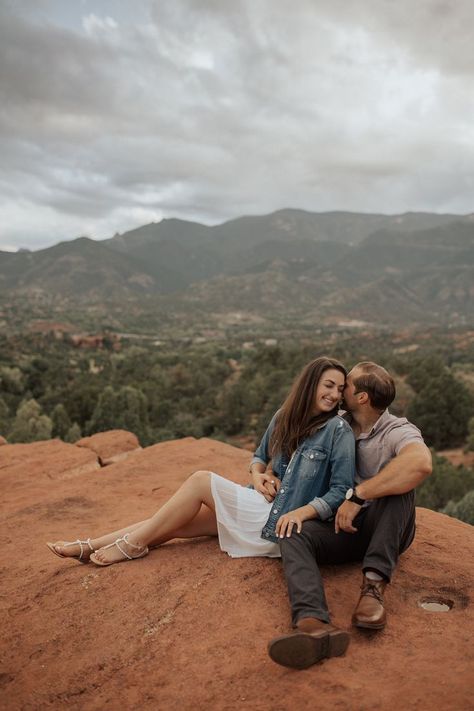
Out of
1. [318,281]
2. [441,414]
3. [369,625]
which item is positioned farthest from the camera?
[318,281]

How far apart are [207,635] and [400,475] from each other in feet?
4.89

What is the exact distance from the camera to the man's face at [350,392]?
370 centimetres

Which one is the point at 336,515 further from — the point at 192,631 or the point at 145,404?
the point at 145,404

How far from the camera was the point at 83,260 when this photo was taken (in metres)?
180

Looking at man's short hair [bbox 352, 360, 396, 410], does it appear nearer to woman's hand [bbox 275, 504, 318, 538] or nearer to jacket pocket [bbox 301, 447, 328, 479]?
jacket pocket [bbox 301, 447, 328, 479]

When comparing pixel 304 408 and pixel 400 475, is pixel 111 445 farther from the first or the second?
pixel 400 475

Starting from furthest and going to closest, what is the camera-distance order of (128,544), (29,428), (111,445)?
1. (29,428)
2. (111,445)
3. (128,544)

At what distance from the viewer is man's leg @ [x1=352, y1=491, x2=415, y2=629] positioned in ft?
10.0

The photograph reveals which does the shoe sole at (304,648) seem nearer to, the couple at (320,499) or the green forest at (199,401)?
the couple at (320,499)

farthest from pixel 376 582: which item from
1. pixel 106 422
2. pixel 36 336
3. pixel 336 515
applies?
pixel 36 336

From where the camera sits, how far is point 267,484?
3934mm

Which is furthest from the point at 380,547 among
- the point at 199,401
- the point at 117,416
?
the point at 199,401

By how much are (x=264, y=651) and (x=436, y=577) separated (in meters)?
1.53

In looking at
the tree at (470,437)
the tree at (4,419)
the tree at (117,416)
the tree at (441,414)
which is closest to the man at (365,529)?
the tree at (117,416)
